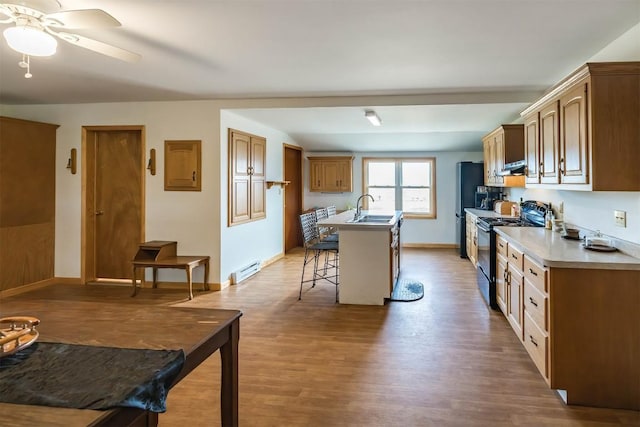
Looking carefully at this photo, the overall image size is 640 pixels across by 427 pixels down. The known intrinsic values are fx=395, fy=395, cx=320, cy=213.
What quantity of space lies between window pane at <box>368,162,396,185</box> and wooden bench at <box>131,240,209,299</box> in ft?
15.5

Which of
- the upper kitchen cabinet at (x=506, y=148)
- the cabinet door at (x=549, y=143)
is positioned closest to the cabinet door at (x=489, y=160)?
the upper kitchen cabinet at (x=506, y=148)

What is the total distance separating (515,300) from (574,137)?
133 centimetres

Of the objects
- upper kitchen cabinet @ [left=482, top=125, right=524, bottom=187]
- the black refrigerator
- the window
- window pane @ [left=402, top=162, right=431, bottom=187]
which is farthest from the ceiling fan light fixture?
window pane @ [left=402, top=162, right=431, bottom=187]

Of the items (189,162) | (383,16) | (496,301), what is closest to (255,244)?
(189,162)

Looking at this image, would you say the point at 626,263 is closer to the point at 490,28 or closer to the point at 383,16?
the point at 490,28

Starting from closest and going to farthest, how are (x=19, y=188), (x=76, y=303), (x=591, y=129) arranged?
1. (x=591, y=129)
2. (x=76, y=303)
3. (x=19, y=188)

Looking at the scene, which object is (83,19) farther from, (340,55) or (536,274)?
(536,274)

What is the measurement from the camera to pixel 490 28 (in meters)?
2.64

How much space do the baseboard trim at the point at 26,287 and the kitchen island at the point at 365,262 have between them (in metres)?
3.76

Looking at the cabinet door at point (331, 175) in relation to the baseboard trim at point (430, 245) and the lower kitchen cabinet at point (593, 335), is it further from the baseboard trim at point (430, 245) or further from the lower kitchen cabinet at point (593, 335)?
the lower kitchen cabinet at point (593, 335)

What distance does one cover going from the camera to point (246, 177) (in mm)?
5684

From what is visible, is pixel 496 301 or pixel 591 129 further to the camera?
pixel 496 301

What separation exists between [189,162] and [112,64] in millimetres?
1626

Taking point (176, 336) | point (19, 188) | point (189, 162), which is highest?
point (189, 162)
